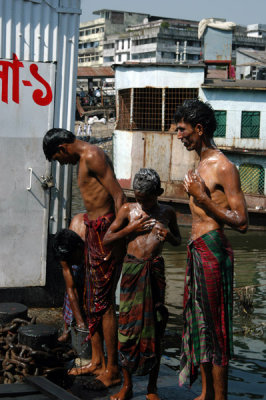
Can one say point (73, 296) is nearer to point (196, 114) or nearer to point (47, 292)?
point (47, 292)

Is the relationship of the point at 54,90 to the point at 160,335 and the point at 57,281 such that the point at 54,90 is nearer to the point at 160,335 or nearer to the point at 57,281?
the point at 57,281

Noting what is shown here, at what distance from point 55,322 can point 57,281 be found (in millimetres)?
615

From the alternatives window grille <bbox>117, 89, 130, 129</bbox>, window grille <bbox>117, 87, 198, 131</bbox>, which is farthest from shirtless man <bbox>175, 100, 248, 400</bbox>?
window grille <bbox>117, 89, 130, 129</bbox>

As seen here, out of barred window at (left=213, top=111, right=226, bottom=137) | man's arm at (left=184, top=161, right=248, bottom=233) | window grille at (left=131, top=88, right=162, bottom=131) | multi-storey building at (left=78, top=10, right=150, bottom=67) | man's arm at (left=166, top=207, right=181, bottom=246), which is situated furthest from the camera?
multi-storey building at (left=78, top=10, right=150, bottom=67)

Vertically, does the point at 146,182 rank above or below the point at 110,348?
above

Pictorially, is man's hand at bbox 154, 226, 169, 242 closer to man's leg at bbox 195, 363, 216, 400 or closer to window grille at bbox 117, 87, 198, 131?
man's leg at bbox 195, 363, 216, 400

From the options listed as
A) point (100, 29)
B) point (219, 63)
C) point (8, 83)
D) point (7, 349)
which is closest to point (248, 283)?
point (8, 83)

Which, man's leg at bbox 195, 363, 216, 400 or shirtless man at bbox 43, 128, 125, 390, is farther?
shirtless man at bbox 43, 128, 125, 390

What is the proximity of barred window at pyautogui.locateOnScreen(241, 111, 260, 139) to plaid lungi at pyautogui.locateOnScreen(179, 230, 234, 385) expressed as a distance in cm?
1762

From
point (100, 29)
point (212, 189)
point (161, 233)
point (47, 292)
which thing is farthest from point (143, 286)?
point (100, 29)

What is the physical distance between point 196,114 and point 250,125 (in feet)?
57.5

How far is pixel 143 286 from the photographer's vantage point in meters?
4.35

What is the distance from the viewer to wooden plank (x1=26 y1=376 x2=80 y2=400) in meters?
3.71

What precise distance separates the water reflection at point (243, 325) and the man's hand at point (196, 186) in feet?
7.75
